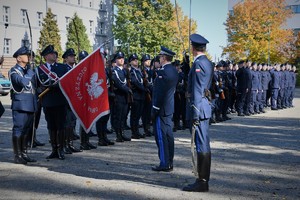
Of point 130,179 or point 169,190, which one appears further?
point 130,179

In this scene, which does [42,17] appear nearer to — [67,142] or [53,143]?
[67,142]

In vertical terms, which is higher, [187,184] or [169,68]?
[169,68]

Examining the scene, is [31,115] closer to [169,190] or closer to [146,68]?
[169,190]

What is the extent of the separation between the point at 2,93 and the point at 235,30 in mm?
23699

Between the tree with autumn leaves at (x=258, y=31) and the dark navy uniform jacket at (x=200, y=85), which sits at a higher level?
the tree with autumn leaves at (x=258, y=31)

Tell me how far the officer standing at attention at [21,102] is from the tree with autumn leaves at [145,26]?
37465 millimetres

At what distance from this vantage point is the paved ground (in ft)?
19.3

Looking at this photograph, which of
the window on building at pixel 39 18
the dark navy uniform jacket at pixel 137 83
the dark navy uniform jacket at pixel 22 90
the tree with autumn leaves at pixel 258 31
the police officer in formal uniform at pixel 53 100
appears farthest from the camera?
the window on building at pixel 39 18

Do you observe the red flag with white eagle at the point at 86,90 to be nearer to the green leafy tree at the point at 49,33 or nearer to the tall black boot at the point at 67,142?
the tall black boot at the point at 67,142

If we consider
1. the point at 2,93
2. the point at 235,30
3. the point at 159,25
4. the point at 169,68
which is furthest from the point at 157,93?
the point at 159,25

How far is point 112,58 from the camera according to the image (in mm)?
11734

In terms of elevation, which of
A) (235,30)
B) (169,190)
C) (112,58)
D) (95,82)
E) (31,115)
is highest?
(235,30)

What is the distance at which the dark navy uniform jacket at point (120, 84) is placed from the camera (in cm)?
1030

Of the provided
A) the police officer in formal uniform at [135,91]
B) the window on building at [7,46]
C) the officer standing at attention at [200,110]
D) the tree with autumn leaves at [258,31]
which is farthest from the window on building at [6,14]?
the officer standing at attention at [200,110]
